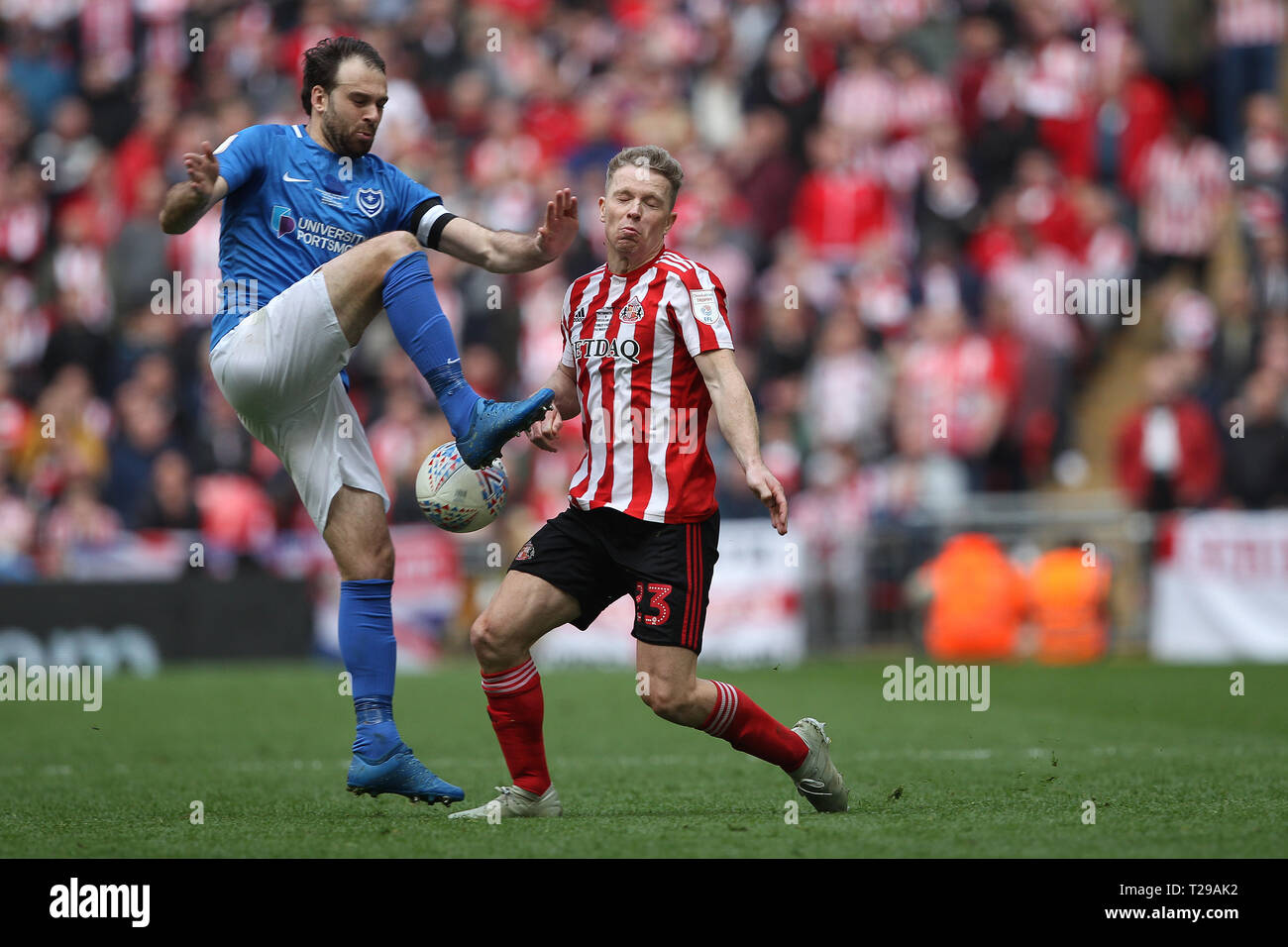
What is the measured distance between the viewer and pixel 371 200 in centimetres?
626

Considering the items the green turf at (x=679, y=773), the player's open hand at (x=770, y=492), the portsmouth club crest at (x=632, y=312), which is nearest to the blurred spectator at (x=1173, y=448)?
the green turf at (x=679, y=773)

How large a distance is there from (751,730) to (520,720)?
2.56 feet

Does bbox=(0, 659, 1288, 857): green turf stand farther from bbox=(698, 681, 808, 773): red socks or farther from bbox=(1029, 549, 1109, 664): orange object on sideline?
bbox=(1029, 549, 1109, 664): orange object on sideline

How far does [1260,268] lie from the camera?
14.6 m

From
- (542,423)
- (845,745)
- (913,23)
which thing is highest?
(913,23)

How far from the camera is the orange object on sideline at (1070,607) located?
1353 cm

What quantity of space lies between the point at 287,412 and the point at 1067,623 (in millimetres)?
8891

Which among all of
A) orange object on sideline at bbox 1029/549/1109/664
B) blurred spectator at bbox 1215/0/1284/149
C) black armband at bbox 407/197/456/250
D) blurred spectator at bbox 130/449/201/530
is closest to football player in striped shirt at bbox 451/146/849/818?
black armband at bbox 407/197/456/250

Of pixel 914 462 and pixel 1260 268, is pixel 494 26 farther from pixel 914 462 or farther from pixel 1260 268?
pixel 1260 268

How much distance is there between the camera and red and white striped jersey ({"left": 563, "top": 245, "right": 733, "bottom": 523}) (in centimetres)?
570

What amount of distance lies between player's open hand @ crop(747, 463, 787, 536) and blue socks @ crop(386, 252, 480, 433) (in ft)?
3.31
